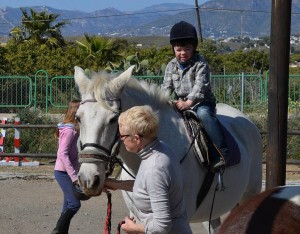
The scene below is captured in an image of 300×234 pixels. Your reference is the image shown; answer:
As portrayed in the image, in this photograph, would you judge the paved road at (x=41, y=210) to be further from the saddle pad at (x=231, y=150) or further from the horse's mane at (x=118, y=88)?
the horse's mane at (x=118, y=88)

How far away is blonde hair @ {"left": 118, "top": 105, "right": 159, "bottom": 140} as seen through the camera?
11.5ft

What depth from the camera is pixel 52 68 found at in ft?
96.4

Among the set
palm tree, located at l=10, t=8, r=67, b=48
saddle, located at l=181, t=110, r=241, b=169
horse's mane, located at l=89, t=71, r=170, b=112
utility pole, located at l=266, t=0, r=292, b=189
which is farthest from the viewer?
palm tree, located at l=10, t=8, r=67, b=48

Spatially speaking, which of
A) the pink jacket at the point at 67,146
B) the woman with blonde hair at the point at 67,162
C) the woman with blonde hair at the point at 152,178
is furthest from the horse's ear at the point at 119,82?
the pink jacket at the point at 67,146

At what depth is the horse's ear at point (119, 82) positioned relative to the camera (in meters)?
4.95

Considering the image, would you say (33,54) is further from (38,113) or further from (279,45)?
(279,45)

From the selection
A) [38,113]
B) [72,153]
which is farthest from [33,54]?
[72,153]

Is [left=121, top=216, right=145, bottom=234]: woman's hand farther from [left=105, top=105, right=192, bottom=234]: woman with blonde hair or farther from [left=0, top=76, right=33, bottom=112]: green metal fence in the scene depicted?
[left=0, top=76, right=33, bottom=112]: green metal fence

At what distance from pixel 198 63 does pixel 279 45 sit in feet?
2.14

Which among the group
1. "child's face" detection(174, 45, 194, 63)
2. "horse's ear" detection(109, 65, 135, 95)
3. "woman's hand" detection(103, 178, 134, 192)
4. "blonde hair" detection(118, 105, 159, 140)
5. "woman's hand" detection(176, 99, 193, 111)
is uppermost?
"child's face" detection(174, 45, 194, 63)

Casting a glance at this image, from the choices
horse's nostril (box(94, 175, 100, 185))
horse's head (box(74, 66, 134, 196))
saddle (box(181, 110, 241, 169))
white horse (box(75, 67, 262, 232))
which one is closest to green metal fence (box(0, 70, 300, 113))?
white horse (box(75, 67, 262, 232))

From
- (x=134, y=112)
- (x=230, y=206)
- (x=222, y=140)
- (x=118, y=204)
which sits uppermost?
(x=134, y=112)

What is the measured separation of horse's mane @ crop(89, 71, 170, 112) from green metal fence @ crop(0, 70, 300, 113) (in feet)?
40.2

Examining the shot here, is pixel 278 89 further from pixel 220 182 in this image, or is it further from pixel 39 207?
pixel 39 207
